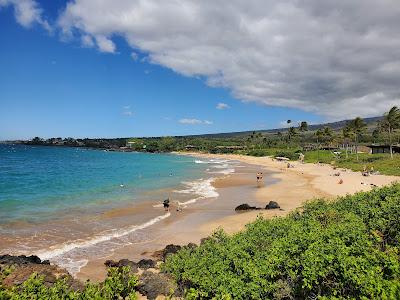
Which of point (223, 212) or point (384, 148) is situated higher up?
point (384, 148)

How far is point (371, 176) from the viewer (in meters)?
58.0

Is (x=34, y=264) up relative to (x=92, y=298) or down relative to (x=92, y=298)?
down

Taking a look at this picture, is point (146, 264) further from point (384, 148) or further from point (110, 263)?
point (384, 148)

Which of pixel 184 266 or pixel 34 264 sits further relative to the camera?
pixel 34 264

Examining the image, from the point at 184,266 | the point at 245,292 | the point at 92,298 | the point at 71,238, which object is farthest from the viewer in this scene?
the point at 71,238

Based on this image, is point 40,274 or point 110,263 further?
point 110,263

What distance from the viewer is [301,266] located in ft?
33.6

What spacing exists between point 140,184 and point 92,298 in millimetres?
54963

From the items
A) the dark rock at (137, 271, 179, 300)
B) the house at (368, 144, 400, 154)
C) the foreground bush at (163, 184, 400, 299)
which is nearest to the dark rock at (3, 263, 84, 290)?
the dark rock at (137, 271, 179, 300)

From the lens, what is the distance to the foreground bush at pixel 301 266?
891 centimetres

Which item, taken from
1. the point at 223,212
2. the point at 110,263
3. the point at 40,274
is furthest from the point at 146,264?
the point at 223,212

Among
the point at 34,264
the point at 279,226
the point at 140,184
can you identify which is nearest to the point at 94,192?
the point at 140,184

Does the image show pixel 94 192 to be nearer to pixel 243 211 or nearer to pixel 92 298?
pixel 243 211

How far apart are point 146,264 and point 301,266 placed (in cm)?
1242
